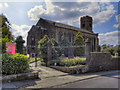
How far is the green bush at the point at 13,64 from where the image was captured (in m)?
6.07

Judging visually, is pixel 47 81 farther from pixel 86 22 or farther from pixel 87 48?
pixel 86 22

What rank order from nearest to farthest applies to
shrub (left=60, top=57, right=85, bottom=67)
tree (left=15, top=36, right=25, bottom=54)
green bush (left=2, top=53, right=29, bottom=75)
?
green bush (left=2, top=53, right=29, bottom=75) → shrub (left=60, top=57, right=85, bottom=67) → tree (left=15, top=36, right=25, bottom=54)

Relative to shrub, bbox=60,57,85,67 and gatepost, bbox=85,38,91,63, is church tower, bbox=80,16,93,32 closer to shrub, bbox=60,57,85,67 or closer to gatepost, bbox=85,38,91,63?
gatepost, bbox=85,38,91,63

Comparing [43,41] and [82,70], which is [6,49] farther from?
[82,70]

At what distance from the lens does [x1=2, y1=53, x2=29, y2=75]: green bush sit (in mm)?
6070

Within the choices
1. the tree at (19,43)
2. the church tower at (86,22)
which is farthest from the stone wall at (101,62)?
the church tower at (86,22)

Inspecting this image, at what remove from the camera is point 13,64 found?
20.4 ft

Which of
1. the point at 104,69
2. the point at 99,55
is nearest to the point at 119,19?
the point at 99,55

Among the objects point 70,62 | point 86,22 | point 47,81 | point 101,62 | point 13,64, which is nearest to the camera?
point 13,64

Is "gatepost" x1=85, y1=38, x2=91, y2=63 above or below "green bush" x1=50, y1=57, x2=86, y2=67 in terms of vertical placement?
above

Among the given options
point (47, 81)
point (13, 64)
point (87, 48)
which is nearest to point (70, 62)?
point (87, 48)

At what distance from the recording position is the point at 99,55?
461 inches

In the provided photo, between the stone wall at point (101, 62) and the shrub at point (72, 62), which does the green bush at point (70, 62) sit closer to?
the shrub at point (72, 62)

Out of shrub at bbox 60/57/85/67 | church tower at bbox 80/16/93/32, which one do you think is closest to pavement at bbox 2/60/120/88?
shrub at bbox 60/57/85/67
